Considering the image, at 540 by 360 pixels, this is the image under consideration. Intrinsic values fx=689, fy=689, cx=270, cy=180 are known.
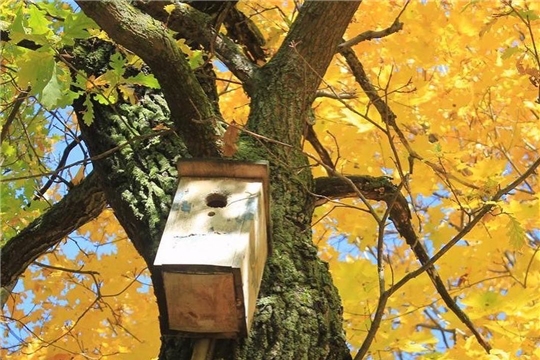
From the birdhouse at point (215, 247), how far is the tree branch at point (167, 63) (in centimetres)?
17

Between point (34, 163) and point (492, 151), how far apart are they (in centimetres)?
312

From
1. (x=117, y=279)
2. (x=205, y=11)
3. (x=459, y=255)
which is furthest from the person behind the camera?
(x=117, y=279)

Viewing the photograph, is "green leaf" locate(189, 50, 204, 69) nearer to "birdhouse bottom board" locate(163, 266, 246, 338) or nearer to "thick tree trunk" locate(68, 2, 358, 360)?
"thick tree trunk" locate(68, 2, 358, 360)

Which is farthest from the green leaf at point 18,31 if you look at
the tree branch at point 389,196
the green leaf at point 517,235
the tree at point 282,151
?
the green leaf at point 517,235

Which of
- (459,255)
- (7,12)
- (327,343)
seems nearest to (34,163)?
(7,12)

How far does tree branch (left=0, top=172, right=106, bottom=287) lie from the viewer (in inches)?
104

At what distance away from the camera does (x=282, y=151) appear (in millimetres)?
2207

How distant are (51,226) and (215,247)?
1183 mm

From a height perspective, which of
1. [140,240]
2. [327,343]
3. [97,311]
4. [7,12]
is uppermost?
[7,12]

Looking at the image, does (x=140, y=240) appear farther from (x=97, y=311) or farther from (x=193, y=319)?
(x=97, y=311)

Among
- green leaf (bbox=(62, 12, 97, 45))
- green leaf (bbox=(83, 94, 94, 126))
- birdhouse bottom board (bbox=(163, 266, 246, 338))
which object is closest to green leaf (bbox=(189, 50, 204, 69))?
green leaf (bbox=(83, 94, 94, 126))

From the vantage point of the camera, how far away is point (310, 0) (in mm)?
2561

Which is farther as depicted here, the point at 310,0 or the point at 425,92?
the point at 425,92

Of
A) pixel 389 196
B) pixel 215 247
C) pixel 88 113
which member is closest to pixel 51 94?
pixel 88 113
